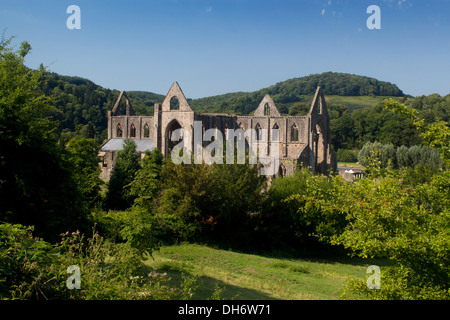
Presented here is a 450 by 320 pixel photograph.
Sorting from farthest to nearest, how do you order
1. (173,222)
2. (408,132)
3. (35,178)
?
(408,132) < (173,222) < (35,178)

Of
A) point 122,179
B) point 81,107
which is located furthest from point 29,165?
point 81,107

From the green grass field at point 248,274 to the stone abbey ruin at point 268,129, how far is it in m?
18.3

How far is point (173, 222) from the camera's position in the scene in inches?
851

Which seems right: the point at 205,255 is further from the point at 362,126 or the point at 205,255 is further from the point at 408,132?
the point at 362,126

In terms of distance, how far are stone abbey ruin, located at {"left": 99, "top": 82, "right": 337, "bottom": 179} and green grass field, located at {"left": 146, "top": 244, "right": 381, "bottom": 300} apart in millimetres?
18253

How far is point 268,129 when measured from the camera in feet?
138

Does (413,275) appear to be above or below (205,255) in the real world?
above

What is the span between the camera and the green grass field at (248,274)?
39.1ft

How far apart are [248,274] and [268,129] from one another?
28.2 meters

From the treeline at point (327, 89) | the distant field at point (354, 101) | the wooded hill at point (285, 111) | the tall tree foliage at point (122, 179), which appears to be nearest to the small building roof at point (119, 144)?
the wooded hill at point (285, 111)

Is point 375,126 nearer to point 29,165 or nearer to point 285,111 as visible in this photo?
point 285,111

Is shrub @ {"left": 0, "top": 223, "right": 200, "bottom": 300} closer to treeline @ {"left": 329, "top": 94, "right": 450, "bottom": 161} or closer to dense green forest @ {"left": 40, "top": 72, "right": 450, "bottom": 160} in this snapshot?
dense green forest @ {"left": 40, "top": 72, "right": 450, "bottom": 160}

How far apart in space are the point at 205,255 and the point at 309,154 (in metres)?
23.9
